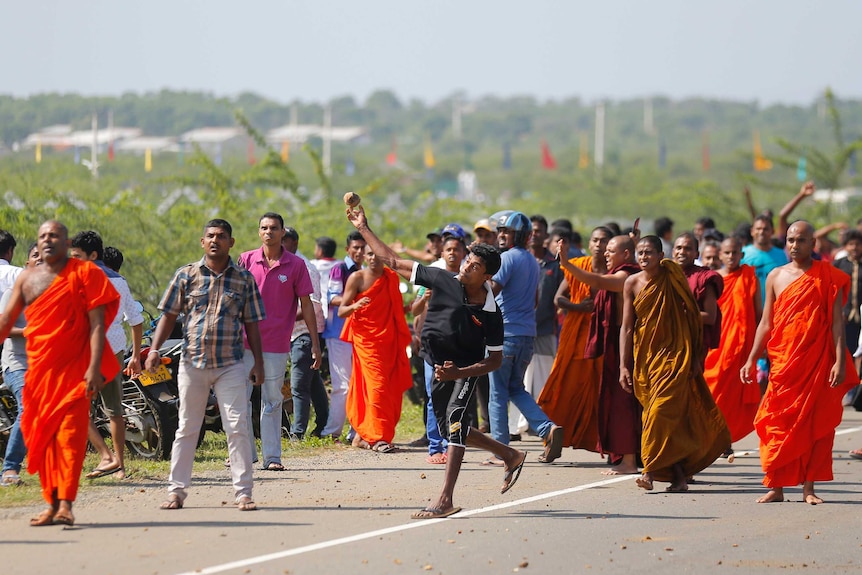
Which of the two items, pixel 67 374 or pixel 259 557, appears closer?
pixel 259 557

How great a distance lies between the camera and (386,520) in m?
8.84

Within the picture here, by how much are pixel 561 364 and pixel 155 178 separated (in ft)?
49.9

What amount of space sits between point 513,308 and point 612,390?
49.8 inches

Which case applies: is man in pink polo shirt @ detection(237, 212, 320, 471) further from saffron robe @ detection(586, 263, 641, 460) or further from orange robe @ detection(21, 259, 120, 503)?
saffron robe @ detection(586, 263, 641, 460)

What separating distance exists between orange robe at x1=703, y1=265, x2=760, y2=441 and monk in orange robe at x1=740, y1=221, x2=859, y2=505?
6.21ft

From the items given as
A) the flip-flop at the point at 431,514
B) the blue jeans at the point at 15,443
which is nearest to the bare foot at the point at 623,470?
the flip-flop at the point at 431,514

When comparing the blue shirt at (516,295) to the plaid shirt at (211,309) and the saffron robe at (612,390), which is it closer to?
the saffron robe at (612,390)

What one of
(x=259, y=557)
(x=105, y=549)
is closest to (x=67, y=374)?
(x=105, y=549)

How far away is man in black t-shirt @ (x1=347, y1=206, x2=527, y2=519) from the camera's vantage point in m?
9.01

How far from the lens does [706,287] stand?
11.3 meters

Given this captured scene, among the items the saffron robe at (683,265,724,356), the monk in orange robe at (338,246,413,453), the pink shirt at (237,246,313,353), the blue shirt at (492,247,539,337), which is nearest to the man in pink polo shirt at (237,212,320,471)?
the pink shirt at (237,246,313,353)

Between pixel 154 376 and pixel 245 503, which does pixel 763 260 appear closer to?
pixel 154 376

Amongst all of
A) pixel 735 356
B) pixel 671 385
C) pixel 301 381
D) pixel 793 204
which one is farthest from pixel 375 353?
pixel 793 204

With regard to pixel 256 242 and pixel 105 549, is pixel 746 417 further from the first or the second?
pixel 256 242
